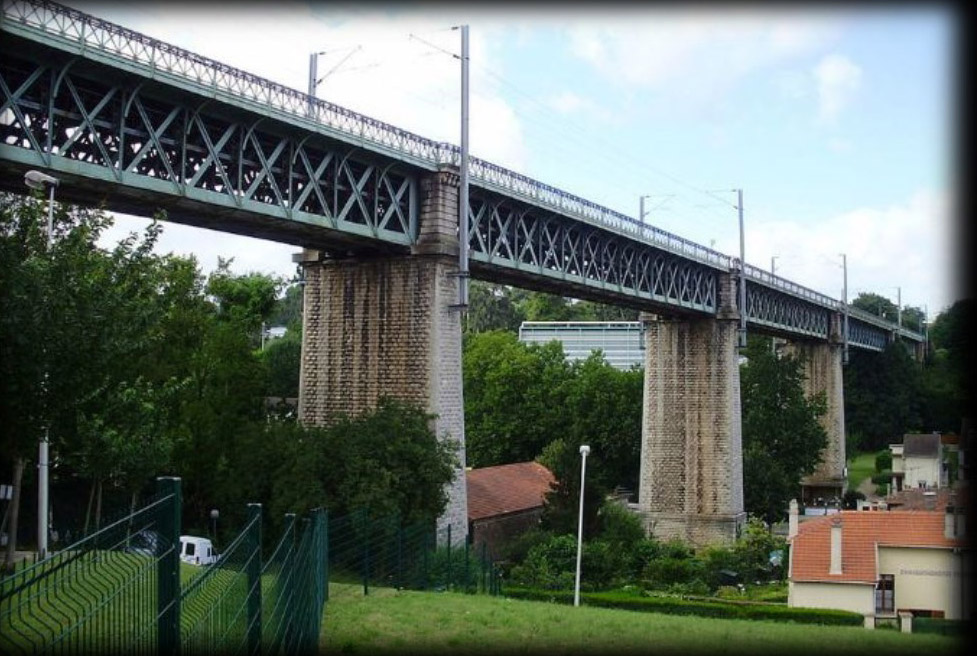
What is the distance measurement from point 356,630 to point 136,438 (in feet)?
30.7

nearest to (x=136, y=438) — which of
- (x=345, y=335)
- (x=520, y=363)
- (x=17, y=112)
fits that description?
(x=17, y=112)

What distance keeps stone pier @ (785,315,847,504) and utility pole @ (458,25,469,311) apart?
4775cm

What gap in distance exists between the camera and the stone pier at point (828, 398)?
69438 millimetres

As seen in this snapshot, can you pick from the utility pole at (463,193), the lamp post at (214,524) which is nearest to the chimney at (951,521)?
the utility pole at (463,193)

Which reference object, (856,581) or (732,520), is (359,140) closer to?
(856,581)

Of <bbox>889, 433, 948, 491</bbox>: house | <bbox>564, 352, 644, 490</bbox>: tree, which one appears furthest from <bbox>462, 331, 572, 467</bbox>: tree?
<bbox>889, 433, 948, 491</bbox>: house

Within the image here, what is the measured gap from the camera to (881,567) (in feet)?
90.6

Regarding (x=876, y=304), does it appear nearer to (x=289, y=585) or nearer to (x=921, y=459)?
(x=921, y=459)

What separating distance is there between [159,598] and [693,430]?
43.6 m

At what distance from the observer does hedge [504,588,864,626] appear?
79.6ft

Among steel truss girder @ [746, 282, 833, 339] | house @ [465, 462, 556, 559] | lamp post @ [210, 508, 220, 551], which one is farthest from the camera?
steel truss girder @ [746, 282, 833, 339]

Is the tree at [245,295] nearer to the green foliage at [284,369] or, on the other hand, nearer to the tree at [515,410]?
the green foliage at [284,369]

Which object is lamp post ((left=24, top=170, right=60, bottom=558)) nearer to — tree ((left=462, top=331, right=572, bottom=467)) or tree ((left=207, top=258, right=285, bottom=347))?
tree ((left=207, top=258, right=285, bottom=347))

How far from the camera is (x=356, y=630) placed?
42.3 ft
